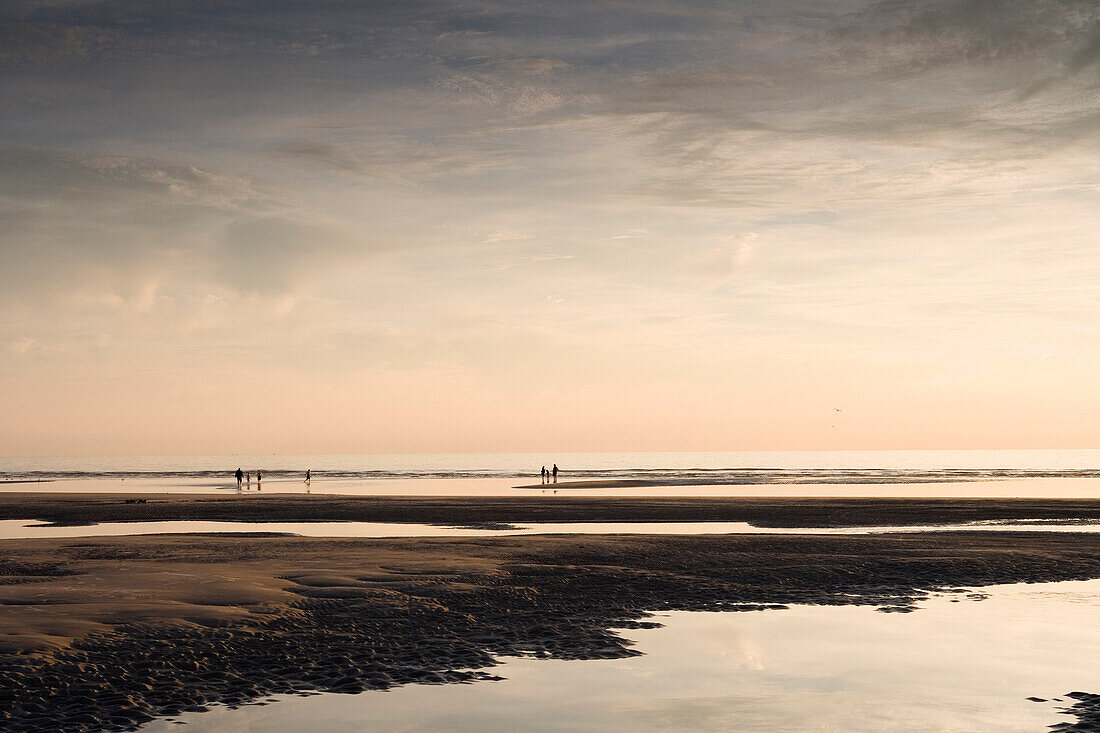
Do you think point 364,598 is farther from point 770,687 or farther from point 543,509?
point 543,509

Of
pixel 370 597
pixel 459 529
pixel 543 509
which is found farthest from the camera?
pixel 543 509

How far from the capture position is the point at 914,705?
13.1 metres

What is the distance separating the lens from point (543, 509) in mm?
54625

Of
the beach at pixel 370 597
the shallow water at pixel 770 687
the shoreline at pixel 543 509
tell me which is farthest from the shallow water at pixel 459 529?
the shallow water at pixel 770 687

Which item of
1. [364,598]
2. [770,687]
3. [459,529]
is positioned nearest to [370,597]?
[364,598]

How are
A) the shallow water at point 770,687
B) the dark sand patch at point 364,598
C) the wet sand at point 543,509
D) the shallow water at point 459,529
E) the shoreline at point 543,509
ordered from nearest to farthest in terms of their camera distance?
1. the shallow water at point 770,687
2. the dark sand patch at point 364,598
3. the shallow water at point 459,529
4. the shoreline at point 543,509
5. the wet sand at point 543,509

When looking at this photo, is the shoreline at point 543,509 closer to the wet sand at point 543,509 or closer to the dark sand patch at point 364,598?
the wet sand at point 543,509

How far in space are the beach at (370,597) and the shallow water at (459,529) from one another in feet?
10.3

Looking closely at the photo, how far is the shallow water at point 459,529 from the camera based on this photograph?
38.7 metres

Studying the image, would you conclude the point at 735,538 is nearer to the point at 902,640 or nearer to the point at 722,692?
the point at 902,640

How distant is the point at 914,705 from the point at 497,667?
6.48 metres

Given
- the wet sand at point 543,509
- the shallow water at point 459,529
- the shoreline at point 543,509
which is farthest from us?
the wet sand at point 543,509

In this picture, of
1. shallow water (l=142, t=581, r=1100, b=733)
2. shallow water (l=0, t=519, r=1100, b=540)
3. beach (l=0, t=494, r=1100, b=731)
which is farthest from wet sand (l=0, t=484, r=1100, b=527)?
shallow water (l=142, t=581, r=1100, b=733)

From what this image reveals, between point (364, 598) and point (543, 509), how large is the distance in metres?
34.5
